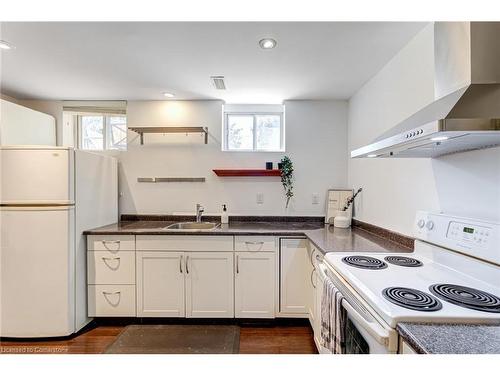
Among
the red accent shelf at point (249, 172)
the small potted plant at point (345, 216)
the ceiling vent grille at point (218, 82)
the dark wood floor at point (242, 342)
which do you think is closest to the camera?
the dark wood floor at point (242, 342)

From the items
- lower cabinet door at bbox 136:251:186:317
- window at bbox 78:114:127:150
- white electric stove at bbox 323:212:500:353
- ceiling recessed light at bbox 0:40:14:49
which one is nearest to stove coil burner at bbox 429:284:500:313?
white electric stove at bbox 323:212:500:353

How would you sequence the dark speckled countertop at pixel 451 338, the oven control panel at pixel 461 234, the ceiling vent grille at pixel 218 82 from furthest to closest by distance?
the ceiling vent grille at pixel 218 82
the oven control panel at pixel 461 234
the dark speckled countertop at pixel 451 338

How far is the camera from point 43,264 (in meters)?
2.00

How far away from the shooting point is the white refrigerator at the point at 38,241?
1942 mm

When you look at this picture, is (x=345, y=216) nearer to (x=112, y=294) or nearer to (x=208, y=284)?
(x=208, y=284)

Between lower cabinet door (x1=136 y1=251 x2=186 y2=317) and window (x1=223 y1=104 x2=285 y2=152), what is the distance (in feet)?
4.81

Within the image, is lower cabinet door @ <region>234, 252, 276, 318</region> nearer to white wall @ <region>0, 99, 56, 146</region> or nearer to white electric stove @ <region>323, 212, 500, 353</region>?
white electric stove @ <region>323, 212, 500, 353</region>

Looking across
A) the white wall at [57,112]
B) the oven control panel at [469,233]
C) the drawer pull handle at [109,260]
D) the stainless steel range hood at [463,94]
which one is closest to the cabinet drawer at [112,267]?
the drawer pull handle at [109,260]

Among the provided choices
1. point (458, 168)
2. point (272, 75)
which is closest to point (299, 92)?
point (272, 75)

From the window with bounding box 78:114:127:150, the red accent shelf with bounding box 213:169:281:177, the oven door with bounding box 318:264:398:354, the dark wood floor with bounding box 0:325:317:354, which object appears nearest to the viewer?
the oven door with bounding box 318:264:398:354

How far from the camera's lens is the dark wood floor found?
1911 millimetres

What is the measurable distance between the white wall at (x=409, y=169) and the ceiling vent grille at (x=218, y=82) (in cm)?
140

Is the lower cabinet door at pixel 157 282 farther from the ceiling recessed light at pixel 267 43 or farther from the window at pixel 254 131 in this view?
the ceiling recessed light at pixel 267 43

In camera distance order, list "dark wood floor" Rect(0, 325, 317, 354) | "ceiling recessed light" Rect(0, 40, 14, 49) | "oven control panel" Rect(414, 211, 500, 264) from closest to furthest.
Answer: "oven control panel" Rect(414, 211, 500, 264), "ceiling recessed light" Rect(0, 40, 14, 49), "dark wood floor" Rect(0, 325, 317, 354)
